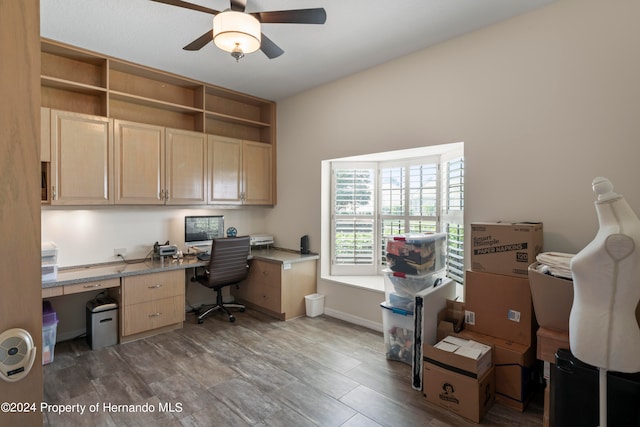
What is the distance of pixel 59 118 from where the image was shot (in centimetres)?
293

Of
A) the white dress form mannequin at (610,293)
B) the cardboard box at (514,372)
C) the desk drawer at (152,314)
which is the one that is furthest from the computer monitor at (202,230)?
the white dress form mannequin at (610,293)

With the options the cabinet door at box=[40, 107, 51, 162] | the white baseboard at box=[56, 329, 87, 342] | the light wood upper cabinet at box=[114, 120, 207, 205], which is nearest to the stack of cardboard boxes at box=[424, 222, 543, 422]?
the light wood upper cabinet at box=[114, 120, 207, 205]

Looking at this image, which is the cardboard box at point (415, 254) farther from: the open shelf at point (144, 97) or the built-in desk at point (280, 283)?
the open shelf at point (144, 97)

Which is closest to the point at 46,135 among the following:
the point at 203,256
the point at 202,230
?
the point at 202,230

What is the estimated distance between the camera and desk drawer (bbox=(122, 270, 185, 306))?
3137 mm

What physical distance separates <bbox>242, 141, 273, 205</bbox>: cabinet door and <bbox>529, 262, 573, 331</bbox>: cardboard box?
3373mm

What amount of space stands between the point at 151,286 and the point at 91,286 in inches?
20.3

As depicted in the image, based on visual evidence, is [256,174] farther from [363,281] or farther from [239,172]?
[363,281]

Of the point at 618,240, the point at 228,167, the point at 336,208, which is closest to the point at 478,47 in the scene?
the point at 618,240

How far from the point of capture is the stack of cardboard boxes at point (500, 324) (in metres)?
2.13

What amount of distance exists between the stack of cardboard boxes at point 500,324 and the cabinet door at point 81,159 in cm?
336

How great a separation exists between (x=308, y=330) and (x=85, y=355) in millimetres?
2123

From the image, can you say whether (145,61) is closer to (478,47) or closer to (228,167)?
(228,167)

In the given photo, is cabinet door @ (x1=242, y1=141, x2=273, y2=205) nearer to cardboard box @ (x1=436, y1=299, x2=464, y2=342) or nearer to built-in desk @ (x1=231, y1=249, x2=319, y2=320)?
built-in desk @ (x1=231, y1=249, x2=319, y2=320)
